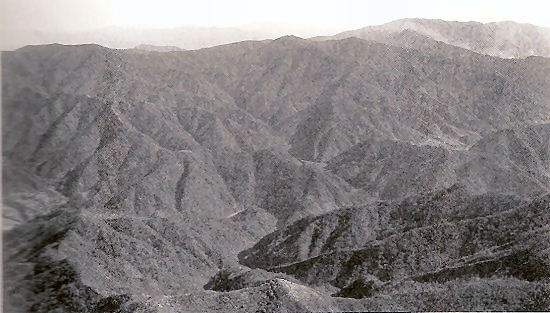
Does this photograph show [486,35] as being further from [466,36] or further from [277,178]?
[277,178]

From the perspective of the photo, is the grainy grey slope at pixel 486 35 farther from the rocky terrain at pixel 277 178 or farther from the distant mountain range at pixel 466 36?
the rocky terrain at pixel 277 178

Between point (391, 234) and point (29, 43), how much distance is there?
55672mm

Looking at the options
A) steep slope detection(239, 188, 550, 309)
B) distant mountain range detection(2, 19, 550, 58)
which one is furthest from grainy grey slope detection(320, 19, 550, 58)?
steep slope detection(239, 188, 550, 309)

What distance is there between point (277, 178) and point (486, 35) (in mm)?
69672

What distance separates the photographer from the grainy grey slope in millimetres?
134125

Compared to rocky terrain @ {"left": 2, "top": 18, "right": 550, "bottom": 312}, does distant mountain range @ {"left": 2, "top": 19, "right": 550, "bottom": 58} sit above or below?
above

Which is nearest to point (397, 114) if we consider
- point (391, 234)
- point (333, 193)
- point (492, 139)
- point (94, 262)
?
point (492, 139)

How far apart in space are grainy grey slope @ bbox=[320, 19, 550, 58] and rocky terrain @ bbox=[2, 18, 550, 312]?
208cm

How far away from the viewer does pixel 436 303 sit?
27031mm

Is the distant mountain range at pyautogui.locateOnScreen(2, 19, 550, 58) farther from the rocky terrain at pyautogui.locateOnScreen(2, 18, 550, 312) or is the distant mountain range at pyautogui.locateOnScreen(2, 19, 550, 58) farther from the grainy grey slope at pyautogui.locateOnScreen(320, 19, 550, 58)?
the rocky terrain at pyautogui.locateOnScreen(2, 18, 550, 312)

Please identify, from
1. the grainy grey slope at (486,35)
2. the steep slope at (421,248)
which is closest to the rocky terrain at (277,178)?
the steep slope at (421,248)

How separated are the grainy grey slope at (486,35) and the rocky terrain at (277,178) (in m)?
2.08

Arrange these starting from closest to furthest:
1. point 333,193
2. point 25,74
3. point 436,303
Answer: point 25,74 → point 436,303 → point 333,193

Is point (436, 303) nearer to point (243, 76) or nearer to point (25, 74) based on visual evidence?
point (25, 74)
